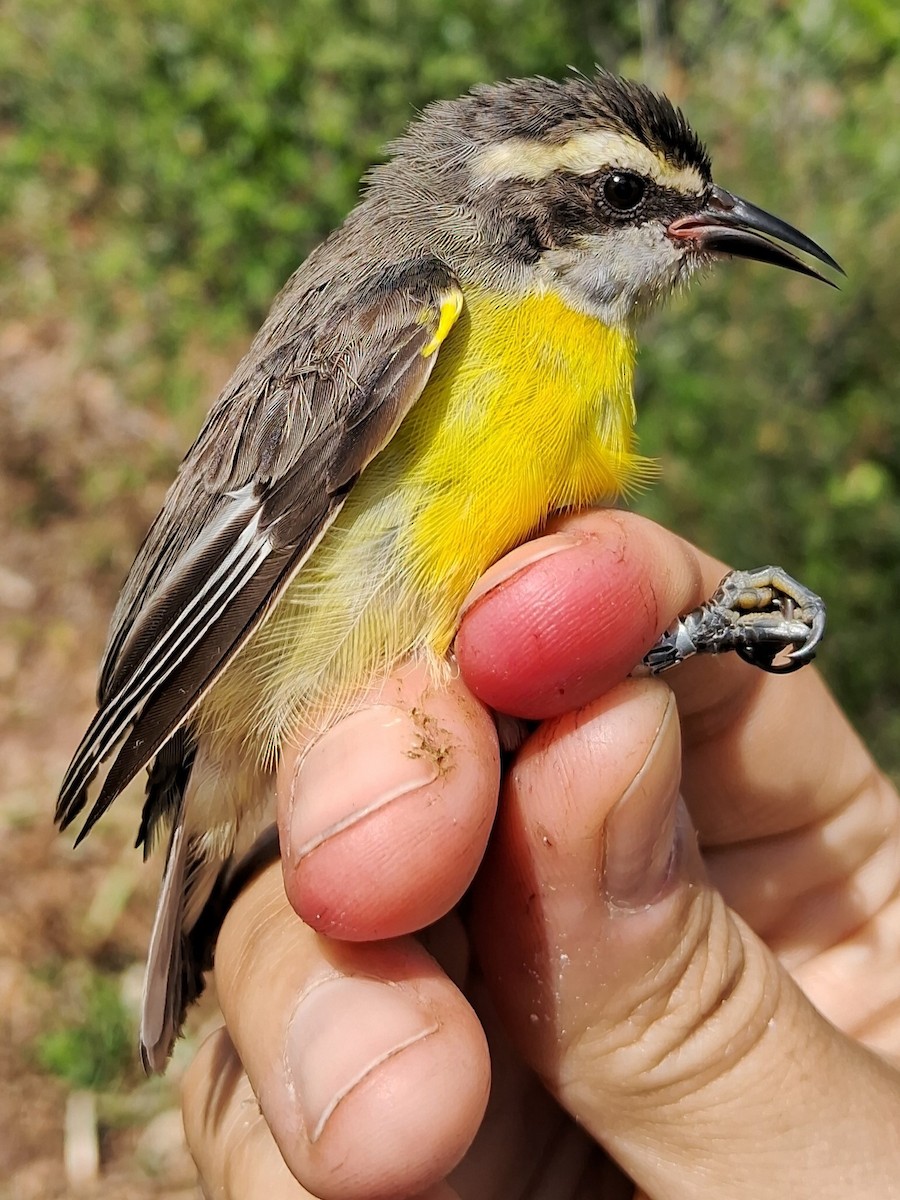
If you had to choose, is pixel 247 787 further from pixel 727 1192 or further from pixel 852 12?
pixel 852 12

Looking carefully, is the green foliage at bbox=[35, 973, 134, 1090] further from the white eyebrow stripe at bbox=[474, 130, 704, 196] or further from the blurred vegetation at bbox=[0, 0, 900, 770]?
the white eyebrow stripe at bbox=[474, 130, 704, 196]

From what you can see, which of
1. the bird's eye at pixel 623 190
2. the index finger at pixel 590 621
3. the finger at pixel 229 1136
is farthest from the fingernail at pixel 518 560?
the finger at pixel 229 1136

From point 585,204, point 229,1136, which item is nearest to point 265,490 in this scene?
point 585,204

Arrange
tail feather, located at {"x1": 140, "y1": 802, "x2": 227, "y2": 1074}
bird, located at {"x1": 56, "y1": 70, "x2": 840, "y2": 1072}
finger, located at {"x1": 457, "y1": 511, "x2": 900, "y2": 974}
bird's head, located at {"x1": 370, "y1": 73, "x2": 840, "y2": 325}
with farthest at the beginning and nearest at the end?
finger, located at {"x1": 457, "y1": 511, "x2": 900, "y2": 974}
tail feather, located at {"x1": 140, "y1": 802, "x2": 227, "y2": 1074}
bird's head, located at {"x1": 370, "y1": 73, "x2": 840, "y2": 325}
bird, located at {"x1": 56, "y1": 70, "x2": 840, "y2": 1072}

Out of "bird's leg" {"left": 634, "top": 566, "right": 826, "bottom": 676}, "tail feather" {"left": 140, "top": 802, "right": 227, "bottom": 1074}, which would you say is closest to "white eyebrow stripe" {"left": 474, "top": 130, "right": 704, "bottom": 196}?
"bird's leg" {"left": 634, "top": 566, "right": 826, "bottom": 676}

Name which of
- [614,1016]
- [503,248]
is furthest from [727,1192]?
[503,248]
